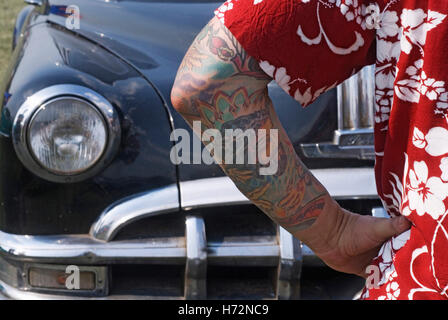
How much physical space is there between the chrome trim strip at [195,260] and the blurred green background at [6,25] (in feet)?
12.2

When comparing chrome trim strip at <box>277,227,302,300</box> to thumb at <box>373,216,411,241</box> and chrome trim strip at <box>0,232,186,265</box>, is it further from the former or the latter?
thumb at <box>373,216,411,241</box>

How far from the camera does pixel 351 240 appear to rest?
1.15 meters

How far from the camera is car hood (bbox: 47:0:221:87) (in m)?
2.24

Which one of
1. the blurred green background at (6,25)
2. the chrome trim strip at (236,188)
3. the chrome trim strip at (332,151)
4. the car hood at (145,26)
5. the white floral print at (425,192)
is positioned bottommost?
the chrome trim strip at (236,188)

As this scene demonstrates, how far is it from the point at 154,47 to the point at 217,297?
0.91m

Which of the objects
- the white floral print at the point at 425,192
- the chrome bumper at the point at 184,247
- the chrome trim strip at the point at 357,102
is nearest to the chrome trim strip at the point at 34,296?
the chrome bumper at the point at 184,247

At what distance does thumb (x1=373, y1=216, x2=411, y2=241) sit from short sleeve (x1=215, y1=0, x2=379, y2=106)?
0.89ft

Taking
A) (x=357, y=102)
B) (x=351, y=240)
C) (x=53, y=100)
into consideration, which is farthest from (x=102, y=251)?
(x=351, y=240)

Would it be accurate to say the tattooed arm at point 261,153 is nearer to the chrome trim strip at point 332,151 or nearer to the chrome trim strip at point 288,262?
the chrome trim strip at point 288,262

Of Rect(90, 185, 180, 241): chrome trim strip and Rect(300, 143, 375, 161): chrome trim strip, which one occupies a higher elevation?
Rect(300, 143, 375, 161): chrome trim strip

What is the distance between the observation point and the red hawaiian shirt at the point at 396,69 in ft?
3.00

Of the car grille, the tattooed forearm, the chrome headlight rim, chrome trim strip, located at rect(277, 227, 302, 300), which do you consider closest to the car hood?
the chrome headlight rim

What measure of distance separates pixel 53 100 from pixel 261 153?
45.1 inches
